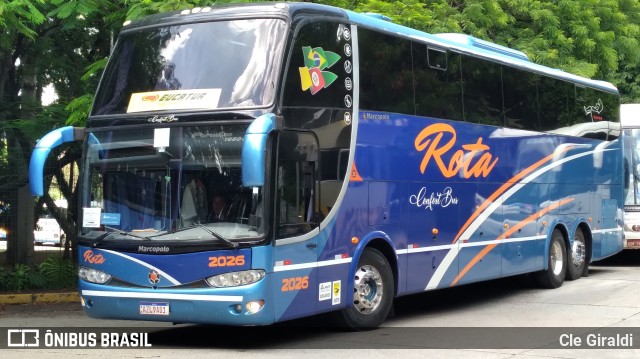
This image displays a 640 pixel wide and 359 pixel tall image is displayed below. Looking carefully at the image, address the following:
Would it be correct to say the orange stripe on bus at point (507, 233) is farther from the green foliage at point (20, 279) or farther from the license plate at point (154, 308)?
the green foliage at point (20, 279)

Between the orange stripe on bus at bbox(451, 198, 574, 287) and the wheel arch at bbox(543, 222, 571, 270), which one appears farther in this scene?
the wheel arch at bbox(543, 222, 571, 270)

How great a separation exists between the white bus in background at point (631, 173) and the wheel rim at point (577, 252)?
309 cm

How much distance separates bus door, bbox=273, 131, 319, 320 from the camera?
10211 mm

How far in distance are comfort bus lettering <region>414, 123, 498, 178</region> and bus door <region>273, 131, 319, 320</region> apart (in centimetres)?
265

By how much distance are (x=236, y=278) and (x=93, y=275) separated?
1.96 meters

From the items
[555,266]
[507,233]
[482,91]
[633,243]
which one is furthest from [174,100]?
[633,243]

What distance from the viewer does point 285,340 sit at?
37.2 feet

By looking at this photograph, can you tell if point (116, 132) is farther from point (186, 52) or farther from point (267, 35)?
point (267, 35)

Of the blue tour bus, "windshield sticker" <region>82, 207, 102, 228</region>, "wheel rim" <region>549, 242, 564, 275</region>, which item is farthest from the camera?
"wheel rim" <region>549, 242, 564, 275</region>

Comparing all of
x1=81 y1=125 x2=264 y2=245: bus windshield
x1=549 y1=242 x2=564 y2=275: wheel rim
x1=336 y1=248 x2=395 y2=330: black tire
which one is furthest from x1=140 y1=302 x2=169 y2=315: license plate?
x1=549 y1=242 x2=564 y2=275: wheel rim

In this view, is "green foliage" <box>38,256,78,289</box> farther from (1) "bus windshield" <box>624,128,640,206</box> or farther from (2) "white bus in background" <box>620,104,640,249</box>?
(1) "bus windshield" <box>624,128,640,206</box>

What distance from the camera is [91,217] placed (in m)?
10.8

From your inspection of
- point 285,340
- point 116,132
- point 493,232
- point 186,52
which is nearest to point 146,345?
point 285,340

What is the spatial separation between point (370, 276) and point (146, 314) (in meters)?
3.07
